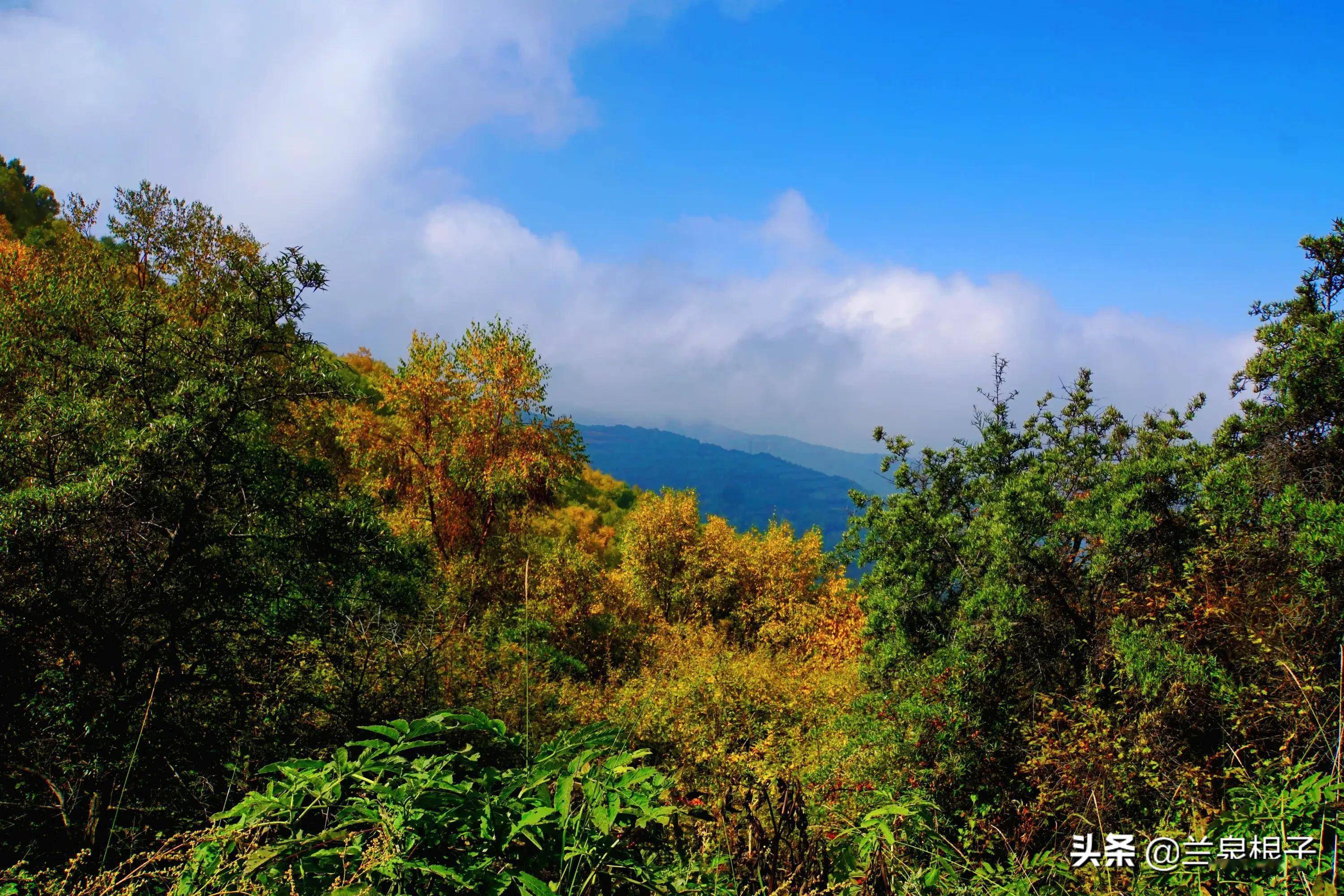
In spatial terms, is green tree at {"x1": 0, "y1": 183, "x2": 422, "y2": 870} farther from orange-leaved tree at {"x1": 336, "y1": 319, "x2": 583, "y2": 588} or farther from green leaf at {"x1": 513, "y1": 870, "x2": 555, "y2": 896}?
orange-leaved tree at {"x1": 336, "y1": 319, "x2": 583, "y2": 588}

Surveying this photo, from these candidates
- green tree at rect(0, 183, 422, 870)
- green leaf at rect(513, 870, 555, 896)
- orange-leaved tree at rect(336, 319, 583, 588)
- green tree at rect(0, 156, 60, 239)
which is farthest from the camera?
green tree at rect(0, 156, 60, 239)

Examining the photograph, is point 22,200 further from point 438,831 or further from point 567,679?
point 438,831

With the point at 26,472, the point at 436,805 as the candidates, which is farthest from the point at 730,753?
the point at 436,805

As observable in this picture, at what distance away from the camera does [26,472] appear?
6723mm

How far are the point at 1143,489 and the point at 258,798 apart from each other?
11874 millimetres

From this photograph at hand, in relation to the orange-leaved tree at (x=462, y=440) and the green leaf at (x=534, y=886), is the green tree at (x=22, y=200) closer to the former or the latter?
the orange-leaved tree at (x=462, y=440)

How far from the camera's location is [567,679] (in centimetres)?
1702

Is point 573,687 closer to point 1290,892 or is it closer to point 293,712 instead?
point 293,712

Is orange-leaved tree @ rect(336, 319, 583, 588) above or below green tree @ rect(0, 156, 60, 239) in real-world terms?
below

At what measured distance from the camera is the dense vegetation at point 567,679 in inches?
80.4

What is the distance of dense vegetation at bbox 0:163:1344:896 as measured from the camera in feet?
6.70

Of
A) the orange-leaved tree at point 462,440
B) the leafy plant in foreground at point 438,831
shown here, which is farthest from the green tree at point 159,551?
the orange-leaved tree at point 462,440

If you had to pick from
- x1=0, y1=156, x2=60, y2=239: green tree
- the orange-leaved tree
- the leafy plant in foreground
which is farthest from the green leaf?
x1=0, y1=156, x2=60, y2=239: green tree

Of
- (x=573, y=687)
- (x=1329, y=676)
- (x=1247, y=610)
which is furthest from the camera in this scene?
(x=573, y=687)
